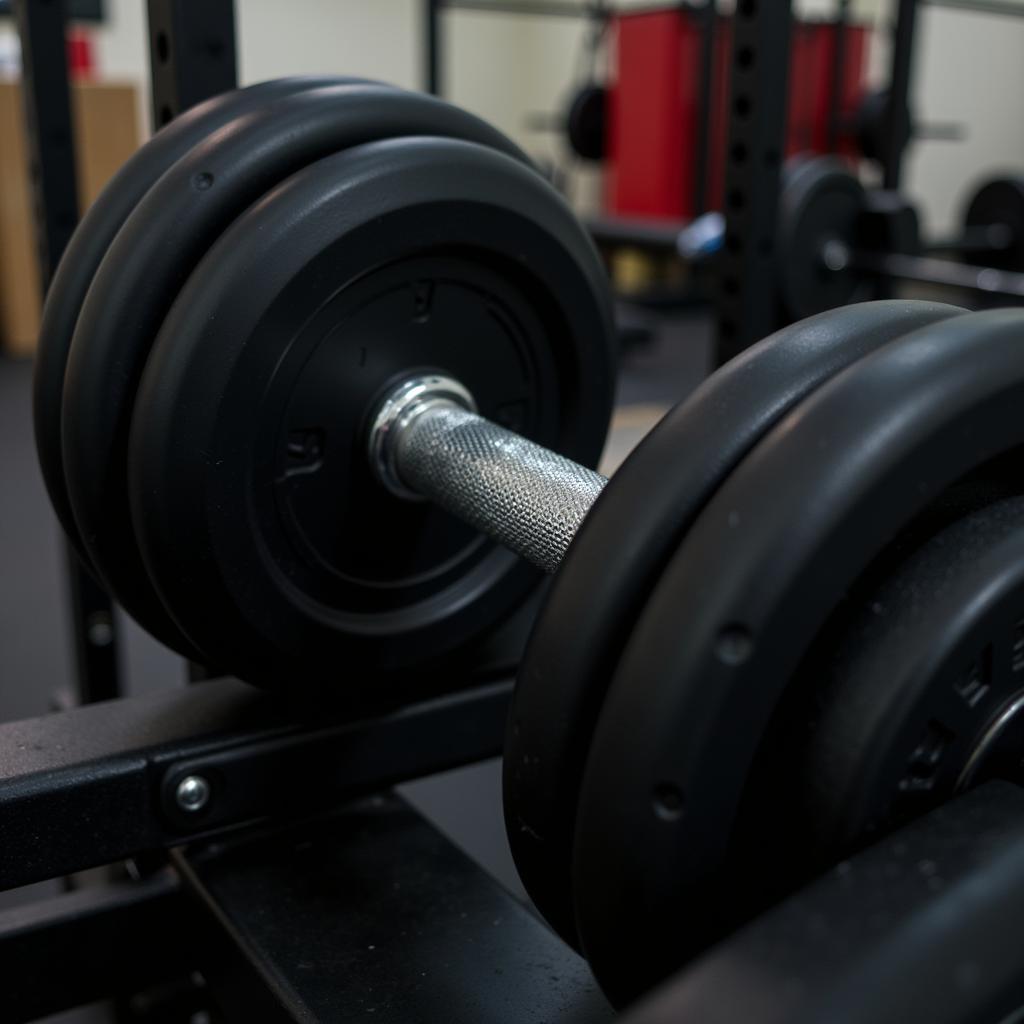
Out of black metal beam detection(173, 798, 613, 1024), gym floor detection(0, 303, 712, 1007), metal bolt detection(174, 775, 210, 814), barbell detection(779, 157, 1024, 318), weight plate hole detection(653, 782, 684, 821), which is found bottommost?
gym floor detection(0, 303, 712, 1007)

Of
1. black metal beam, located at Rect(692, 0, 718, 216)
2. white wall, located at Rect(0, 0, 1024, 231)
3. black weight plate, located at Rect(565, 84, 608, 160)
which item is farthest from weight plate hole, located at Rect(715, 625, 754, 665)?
white wall, located at Rect(0, 0, 1024, 231)

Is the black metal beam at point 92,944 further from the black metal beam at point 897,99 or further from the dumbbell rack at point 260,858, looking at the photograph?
the black metal beam at point 897,99

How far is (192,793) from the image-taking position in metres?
0.65

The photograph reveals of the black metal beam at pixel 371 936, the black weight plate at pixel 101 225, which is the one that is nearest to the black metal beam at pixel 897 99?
the black weight plate at pixel 101 225

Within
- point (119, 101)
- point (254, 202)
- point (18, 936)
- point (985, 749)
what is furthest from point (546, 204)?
point (119, 101)

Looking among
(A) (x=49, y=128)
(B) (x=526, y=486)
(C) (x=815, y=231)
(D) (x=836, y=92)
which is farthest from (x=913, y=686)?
(D) (x=836, y=92)

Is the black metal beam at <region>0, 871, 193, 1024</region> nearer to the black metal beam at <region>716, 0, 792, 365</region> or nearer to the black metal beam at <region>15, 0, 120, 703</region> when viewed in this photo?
the black metal beam at <region>15, 0, 120, 703</region>

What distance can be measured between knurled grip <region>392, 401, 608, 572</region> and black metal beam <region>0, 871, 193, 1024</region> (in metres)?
0.31

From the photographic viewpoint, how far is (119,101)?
3.26 meters

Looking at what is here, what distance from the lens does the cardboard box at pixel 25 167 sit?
127 inches

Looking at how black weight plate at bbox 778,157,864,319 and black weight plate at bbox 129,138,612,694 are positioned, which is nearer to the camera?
black weight plate at bbox 129,138,612,694

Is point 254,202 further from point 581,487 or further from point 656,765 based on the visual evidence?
point 656,765

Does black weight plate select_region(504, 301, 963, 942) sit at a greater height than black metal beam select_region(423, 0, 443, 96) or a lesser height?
lesser

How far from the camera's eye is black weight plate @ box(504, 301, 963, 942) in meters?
0.39
